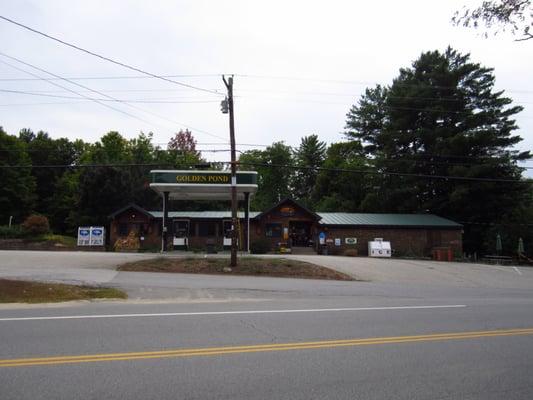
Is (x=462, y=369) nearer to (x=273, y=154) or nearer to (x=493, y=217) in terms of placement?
(x=493, y=217)

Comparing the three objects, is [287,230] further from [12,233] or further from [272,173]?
[272,173]

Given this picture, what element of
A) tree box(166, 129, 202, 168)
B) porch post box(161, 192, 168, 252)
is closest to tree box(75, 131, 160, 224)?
tree box(166, 129, 202, 168)

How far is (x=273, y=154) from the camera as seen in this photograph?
72.8 metres

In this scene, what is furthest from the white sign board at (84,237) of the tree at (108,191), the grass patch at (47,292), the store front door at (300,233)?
the grass patch at (47,292)

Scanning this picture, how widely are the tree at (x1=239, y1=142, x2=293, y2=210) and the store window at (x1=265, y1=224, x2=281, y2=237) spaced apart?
31914 mm

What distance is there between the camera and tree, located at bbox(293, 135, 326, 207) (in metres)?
73.3

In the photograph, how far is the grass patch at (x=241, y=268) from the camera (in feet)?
73.0

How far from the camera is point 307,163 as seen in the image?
7325 centimetres

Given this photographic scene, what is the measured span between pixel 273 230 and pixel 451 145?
2127 cm

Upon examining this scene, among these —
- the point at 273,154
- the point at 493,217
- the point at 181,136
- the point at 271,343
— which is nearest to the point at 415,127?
the point at 493,217

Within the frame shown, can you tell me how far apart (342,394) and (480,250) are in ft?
164

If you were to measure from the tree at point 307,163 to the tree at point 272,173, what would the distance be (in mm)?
1682

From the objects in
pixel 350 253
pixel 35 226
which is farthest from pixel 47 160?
pixel 350 253

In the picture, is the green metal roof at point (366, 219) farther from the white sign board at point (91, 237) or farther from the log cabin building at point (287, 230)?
the white sign board at point (91, 237)
